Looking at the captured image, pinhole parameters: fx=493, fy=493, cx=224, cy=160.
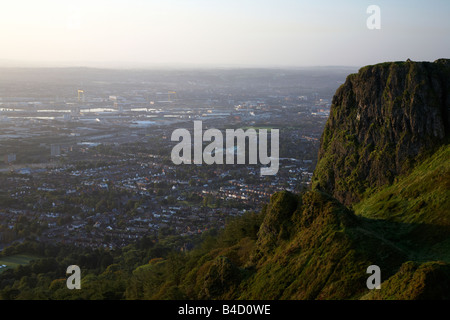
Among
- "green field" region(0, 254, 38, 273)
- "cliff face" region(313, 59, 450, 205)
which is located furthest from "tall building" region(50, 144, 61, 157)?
"cliff face" region(313, 59, 450, 205)

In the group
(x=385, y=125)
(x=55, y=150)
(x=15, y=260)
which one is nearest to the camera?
(x=385, y=125)

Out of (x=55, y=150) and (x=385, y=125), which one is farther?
(x=55, y=150)

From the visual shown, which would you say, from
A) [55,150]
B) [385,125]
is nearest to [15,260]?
[385,125]

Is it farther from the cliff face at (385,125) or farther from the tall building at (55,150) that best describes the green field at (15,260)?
the tall building at (55,150)

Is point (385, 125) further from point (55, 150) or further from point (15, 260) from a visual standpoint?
point (55, 150)

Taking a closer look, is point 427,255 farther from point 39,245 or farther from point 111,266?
point 39,245

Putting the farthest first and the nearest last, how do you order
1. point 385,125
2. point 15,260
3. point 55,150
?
point 55,150 < point 15,260 < point 385,125

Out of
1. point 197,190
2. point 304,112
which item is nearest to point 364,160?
point 197,190

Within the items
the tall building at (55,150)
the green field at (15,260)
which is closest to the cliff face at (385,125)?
the green field at (15,260)
